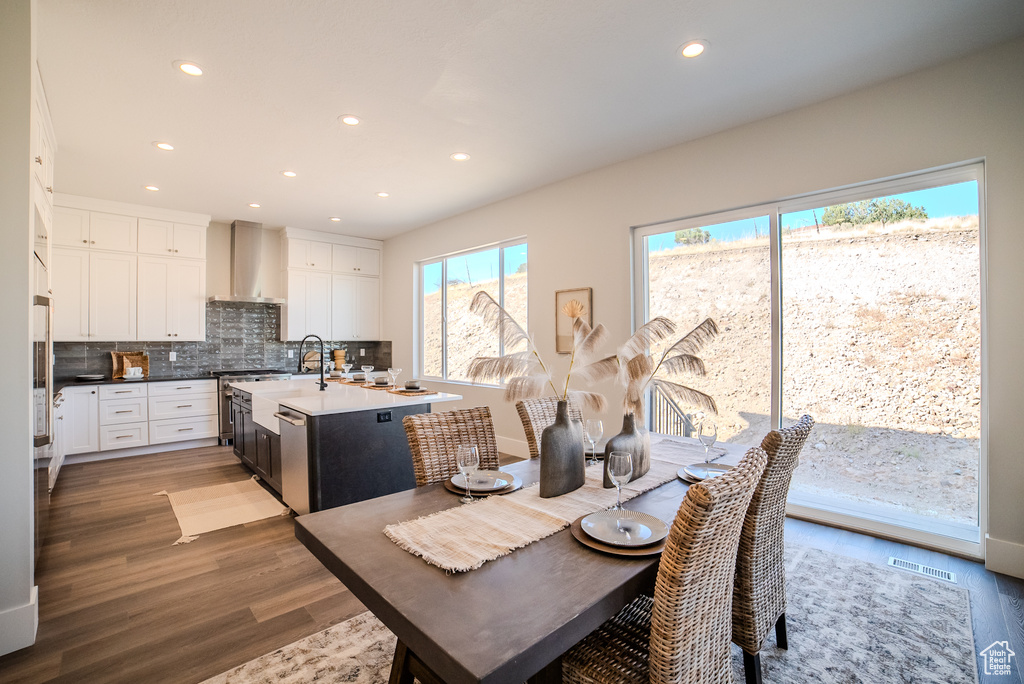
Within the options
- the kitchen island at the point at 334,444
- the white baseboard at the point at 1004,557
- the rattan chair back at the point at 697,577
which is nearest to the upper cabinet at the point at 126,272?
the kitchen island at the point at 334,444

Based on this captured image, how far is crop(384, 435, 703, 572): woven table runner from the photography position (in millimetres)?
1176

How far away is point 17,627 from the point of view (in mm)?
1899

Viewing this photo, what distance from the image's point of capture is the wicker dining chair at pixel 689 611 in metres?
0.97

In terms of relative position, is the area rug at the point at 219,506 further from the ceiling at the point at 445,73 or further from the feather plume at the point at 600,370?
the feather plume at the point at 600,370

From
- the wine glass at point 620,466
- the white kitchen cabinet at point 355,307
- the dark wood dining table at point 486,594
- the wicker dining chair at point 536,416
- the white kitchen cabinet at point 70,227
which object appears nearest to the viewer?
the dark wood dining table at point 486,594

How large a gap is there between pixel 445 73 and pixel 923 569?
3729mm

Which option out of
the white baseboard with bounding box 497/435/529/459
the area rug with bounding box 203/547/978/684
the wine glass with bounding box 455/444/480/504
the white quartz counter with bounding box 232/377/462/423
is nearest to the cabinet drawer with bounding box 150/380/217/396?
the white quartz counter with bounding box 232/377/462/423

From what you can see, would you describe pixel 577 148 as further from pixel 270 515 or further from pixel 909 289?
pixel 270 515

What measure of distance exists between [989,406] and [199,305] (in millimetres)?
7059

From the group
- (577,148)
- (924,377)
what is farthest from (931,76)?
(577,148)

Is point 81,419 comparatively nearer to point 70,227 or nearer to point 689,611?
point 70,227

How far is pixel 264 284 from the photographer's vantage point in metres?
6.29

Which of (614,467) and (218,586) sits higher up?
(614,467)

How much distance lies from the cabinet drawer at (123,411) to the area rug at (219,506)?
1642mm
